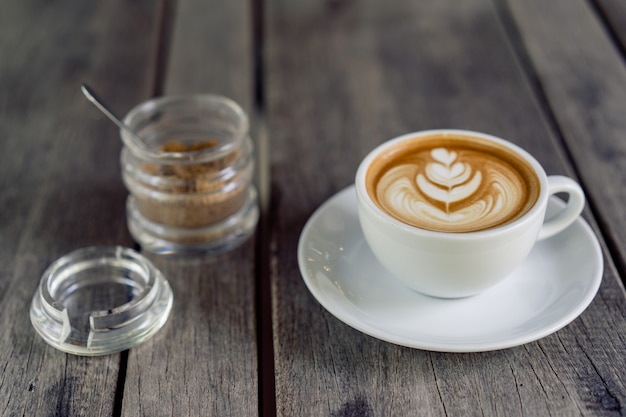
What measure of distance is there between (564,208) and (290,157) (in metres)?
0.46

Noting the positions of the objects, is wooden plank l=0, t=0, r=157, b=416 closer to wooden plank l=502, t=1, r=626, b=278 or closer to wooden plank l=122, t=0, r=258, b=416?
wooden plank l=122, t=0, r=258, b=416

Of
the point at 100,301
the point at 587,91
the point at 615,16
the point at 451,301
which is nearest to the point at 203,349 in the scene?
the point at 100,301

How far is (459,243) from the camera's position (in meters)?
0.83

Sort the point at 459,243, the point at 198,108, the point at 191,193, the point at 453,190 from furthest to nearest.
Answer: the point at 198,108, the point at 191,193, the point at 453,190, the point at 459,243

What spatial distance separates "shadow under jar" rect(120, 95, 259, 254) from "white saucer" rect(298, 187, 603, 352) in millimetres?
125

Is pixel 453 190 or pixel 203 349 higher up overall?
pixel 453 190

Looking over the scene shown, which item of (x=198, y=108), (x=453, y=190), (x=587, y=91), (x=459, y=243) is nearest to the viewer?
(x=459, y=243)

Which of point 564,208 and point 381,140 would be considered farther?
point 381,140

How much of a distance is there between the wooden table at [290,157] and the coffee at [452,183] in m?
0.15

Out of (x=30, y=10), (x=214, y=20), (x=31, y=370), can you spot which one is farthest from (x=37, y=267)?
(x=30, y=10)

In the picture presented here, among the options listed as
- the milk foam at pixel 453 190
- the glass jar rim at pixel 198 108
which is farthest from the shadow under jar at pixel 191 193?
the milk foam at pixel 453 190

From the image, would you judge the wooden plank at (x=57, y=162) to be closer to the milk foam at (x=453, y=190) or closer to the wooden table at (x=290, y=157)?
the wooden table at (x=290, y=157)

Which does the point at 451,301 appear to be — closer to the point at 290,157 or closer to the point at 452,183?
the point at 452,183

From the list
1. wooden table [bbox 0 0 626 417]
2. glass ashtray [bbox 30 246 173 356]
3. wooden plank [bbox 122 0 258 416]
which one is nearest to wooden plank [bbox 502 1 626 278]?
wooden table [bbox 0 0 626 417]
